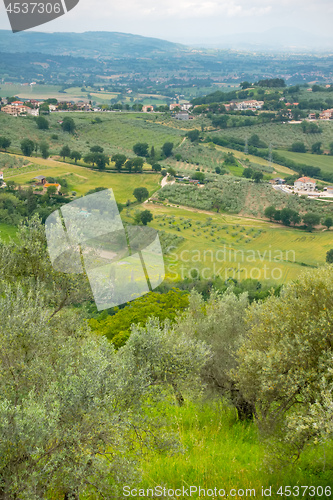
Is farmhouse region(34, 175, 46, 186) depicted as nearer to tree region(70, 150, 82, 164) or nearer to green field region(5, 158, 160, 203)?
green field region(5, 158, 160, 203)

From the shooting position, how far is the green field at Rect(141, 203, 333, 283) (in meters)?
38.5

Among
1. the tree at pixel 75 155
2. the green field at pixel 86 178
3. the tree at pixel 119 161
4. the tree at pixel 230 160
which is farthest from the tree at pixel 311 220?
the tree at pixel 75 155

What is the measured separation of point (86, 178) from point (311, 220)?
36.3 meters

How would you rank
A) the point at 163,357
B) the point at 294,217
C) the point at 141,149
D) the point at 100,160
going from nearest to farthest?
the point at 163,357, the point at 294,217, the point at 100,160, the point at 141,149

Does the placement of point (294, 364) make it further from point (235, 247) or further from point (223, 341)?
point (235, 247)

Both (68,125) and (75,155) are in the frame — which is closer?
(75,155)

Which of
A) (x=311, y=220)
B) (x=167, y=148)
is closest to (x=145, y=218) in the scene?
(x=311, y=220)

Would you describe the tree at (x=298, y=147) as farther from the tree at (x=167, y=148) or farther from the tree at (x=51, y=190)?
the tree at (x=51, y=190)

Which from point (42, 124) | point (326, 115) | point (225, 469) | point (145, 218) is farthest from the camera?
point (326, 115)

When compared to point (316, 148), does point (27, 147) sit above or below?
above

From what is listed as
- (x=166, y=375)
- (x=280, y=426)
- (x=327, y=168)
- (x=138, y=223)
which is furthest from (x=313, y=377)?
(x=327, y=168)

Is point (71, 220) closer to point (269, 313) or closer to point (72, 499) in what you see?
point (269, 313)

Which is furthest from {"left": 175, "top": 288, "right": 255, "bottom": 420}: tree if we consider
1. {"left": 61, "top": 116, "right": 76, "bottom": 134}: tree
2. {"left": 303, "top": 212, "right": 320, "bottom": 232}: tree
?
{"left": 61, "top": 116, "right": 76, "bottom": 134}: tree

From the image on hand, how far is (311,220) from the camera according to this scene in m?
51.6
